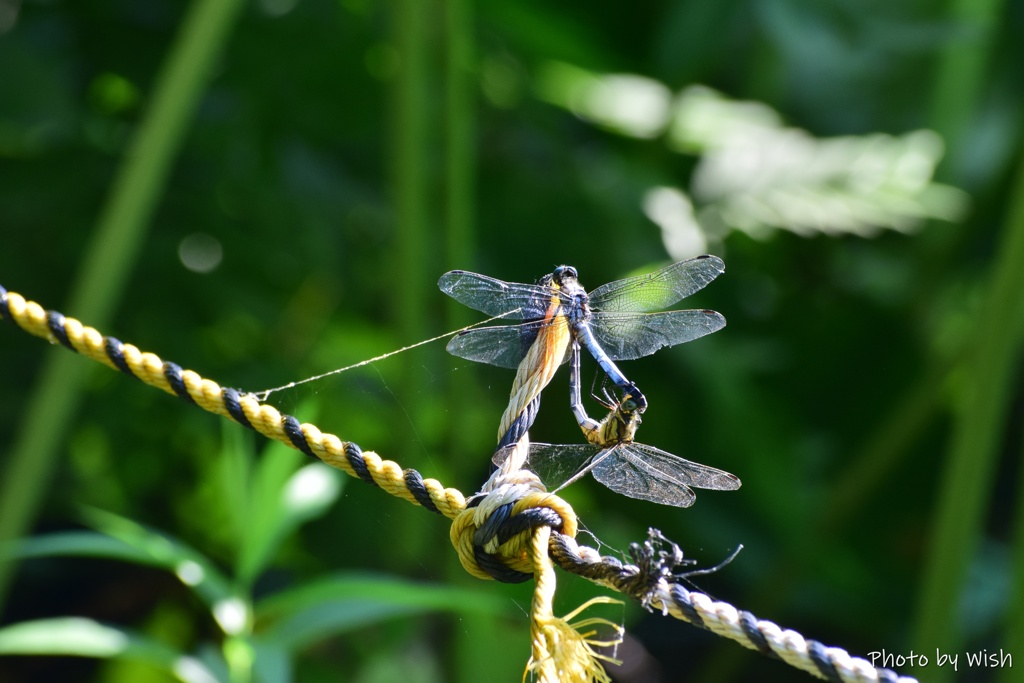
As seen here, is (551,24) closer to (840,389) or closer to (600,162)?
(600,162)

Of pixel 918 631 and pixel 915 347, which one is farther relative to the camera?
pixel 915 347

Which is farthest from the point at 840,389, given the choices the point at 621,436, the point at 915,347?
the point at 621,436

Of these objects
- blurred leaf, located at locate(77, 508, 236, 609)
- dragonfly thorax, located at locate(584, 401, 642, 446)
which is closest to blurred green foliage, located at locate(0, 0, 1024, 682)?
blurred leaf, located at locate(77, 508, 236, 609)

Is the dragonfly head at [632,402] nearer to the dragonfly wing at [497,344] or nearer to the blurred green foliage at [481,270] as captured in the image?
the dragonfly wing at [497,344]

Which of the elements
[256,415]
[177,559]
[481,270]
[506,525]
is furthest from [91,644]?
[481,270]

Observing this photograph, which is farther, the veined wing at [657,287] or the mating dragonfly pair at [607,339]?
the veined wing at [657,287]

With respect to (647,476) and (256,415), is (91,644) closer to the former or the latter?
(256,415)

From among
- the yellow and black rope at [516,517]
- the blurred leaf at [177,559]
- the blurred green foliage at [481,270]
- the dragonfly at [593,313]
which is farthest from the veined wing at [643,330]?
the blurred green foliage at [481,270]

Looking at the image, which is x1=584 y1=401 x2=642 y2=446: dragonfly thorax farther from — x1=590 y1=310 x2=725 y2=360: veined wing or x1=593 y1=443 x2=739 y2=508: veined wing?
x1=590 y1=310 x2=725 y2=360: veined wing
